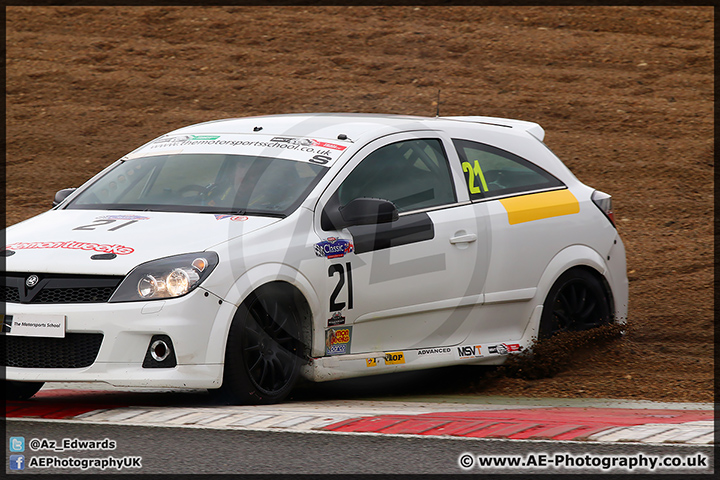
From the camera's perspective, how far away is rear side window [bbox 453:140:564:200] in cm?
789

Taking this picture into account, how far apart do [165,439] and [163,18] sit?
15.8 meters

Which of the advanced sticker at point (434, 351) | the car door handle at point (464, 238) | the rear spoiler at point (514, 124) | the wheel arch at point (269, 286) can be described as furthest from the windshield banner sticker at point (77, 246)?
the rear spoiler at point (514, 124)

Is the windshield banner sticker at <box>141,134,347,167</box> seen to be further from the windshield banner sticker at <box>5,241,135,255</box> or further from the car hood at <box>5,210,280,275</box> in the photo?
the windshield banner sticker at <box>5,241,135,255</box>

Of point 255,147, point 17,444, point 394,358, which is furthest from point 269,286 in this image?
point 17,444

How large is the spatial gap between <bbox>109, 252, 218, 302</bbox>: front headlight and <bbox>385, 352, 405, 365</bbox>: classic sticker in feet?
5.20

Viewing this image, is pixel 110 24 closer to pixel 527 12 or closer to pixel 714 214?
pixel 527 12

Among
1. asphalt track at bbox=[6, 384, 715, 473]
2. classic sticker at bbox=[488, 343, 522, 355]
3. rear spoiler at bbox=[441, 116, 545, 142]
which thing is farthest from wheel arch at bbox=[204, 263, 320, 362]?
rear spoiler at bbox=[441, 116, 545, 142]

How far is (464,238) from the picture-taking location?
24.6 feet

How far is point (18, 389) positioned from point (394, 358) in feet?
7.94

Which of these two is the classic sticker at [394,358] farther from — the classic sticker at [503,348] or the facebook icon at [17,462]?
the facebook icon at [17,462]

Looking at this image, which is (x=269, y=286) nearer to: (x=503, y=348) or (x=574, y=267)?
(x=503, y=348)

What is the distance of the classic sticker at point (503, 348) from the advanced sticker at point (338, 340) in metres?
1.30

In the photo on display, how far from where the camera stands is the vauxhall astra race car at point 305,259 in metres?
6.04

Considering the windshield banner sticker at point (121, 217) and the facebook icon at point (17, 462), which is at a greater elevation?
the windshield banner sticker at point (121, 217)
